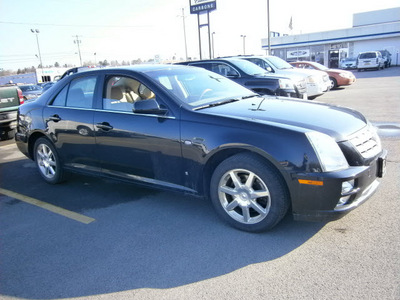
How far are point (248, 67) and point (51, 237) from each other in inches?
310

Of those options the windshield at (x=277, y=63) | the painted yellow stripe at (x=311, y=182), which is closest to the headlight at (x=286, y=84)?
the windshield at (x=277, y=63)

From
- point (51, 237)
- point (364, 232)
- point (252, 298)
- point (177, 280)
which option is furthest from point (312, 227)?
point (51, 237)

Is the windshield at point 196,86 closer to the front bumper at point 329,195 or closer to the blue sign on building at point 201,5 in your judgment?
the front bumper at point 329,195

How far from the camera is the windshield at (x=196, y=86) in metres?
3.97

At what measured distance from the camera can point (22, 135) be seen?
5539 mm

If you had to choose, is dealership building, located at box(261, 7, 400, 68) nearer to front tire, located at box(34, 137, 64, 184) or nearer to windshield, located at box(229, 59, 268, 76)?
windshield, located at box(229, 59, 268, 76)

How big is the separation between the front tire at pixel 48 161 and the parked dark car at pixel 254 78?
18.3 ft

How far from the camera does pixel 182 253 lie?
10.2 feet

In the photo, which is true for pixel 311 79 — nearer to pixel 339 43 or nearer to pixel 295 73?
pixel 295 73

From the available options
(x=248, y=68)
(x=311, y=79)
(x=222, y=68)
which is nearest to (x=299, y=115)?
(x=248, y=68)

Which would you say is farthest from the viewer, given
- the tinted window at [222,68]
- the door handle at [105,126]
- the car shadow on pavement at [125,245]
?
the tinted window at [222,68]

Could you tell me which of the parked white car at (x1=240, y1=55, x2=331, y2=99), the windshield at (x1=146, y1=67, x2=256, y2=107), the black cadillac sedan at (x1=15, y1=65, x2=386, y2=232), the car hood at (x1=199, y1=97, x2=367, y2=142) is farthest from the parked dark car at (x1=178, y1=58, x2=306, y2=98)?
the car hood at (x1=199, y1=97, x2=367, y2=142)

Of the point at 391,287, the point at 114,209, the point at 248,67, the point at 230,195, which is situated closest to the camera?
the point at 391,287

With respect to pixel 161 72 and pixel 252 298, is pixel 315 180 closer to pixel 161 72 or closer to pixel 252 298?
pixel 252 298
